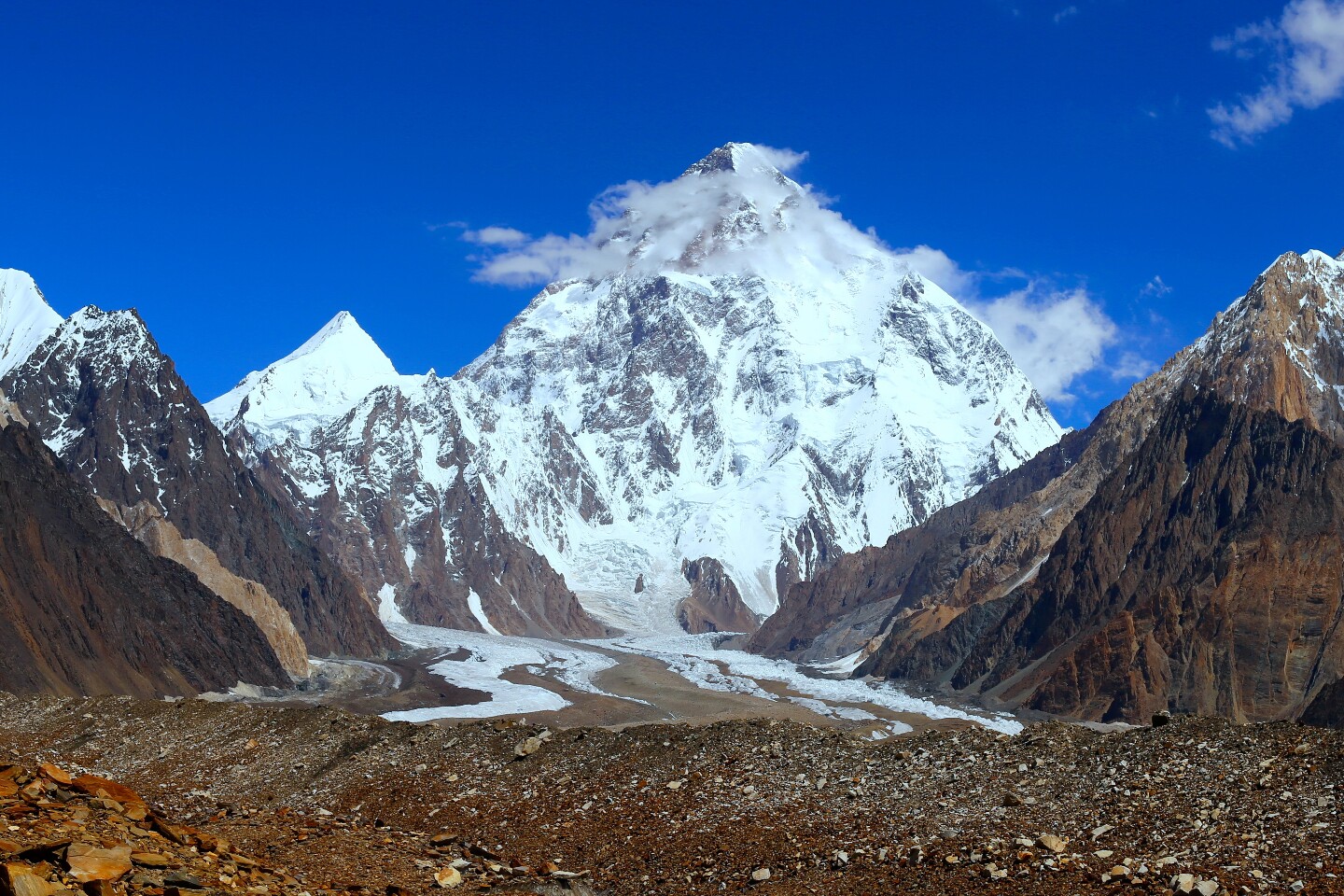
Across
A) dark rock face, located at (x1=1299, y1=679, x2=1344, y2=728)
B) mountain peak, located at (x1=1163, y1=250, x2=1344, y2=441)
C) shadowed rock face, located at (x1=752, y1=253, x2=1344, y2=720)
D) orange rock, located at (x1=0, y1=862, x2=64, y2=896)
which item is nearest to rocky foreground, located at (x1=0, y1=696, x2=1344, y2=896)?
orange rock, located at (x1=0, y1=862, x2=64, y2=896)

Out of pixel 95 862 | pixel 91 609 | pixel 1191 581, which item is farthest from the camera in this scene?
pixel 1191 581

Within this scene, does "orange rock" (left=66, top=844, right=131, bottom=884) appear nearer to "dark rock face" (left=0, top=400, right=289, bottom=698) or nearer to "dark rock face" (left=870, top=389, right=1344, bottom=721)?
"dark rock face" (left=0, top=400, right=289, bottom=698)

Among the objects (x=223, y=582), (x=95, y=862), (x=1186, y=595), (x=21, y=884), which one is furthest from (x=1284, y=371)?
(x=21, y=884)

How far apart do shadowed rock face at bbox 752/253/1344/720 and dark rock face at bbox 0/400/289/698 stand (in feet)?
249

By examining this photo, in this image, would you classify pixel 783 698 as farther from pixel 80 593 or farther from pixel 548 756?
pixel 548 756

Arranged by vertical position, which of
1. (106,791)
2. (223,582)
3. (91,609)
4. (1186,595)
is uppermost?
(223,582)

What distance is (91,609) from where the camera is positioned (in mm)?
110688

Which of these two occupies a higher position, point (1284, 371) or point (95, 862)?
point (1284, 371)

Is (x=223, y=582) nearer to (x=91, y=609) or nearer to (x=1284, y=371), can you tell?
(x=91, y=609)

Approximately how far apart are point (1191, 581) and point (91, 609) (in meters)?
97.4

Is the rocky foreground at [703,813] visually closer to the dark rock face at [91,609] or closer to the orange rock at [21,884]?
the orange rock at [21,884]

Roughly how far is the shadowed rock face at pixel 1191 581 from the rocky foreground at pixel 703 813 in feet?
202

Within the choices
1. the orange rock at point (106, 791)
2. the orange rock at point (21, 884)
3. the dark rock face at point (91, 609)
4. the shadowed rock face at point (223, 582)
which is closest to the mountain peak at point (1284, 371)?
the shadowed rock face at point (223, 582)

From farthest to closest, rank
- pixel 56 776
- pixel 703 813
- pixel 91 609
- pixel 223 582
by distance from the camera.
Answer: pixel 223 582 → pixel 91 609 → pixel 703 813 → pixel 56 776
